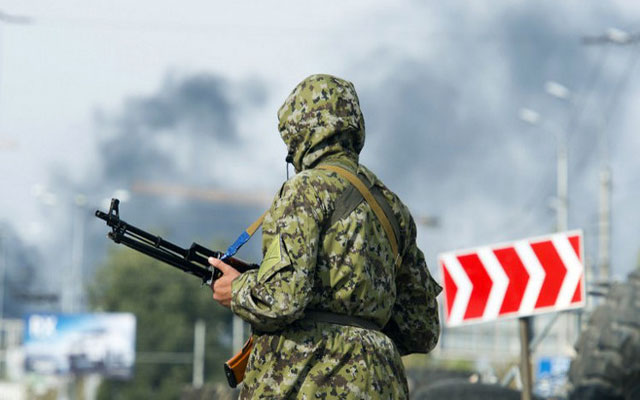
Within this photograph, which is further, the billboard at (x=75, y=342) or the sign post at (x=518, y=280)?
the billboard at (x=75, y=342)

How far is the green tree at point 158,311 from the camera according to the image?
3287 inches

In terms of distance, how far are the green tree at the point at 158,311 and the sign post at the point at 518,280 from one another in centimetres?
7408

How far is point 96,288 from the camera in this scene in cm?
9569

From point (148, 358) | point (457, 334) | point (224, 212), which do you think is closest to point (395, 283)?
point (148, 358)

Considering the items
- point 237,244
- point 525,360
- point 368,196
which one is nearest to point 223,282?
point 237,244

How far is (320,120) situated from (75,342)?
58.9m

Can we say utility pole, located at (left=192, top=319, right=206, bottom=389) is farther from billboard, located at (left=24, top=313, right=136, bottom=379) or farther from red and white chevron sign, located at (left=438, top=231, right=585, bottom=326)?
red and white chevron sign, located at (left=438, top=231, right=585, bottom=326)

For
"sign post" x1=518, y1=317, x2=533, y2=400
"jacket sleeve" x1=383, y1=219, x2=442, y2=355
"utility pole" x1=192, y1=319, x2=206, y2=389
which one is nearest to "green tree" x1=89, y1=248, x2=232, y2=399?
"utility pole" x1=192, y1=319, x2=206, y2=389

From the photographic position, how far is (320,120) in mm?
5266

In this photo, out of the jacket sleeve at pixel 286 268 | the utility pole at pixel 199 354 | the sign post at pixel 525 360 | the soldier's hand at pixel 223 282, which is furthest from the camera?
the utility pole at pixel 199 354

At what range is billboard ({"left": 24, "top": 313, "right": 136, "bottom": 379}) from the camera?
6238 cm

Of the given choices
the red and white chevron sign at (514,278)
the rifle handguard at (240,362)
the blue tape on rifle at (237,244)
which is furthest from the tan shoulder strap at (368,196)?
the red and white chevron sign at (514,278)

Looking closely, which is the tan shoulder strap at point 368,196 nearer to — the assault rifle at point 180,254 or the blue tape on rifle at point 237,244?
the blue tape on rifle at point 237,244

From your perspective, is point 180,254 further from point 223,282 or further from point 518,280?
point 518,280
